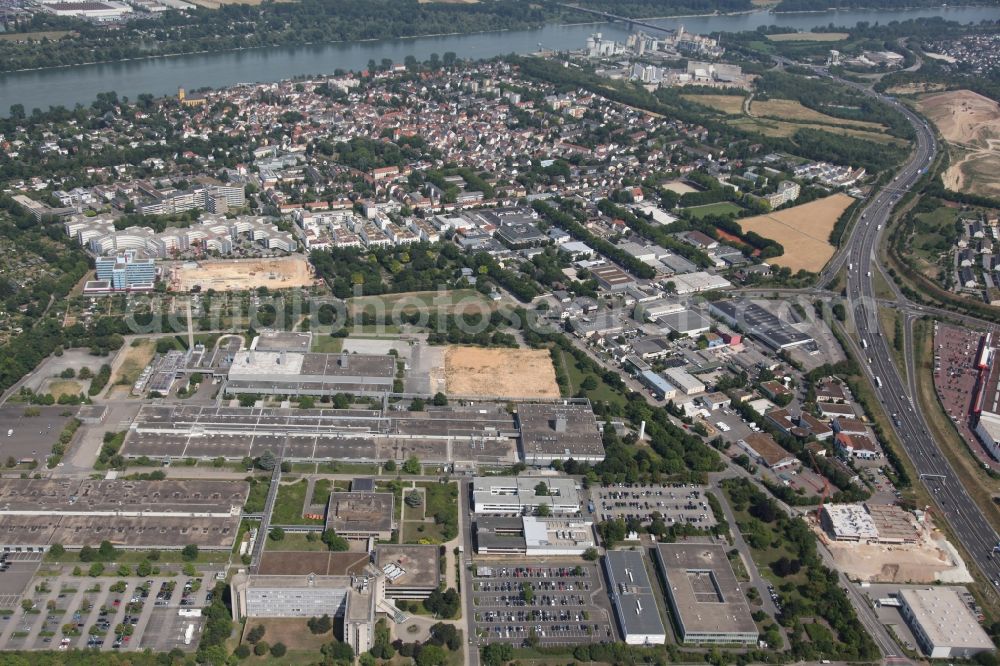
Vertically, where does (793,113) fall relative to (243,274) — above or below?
above

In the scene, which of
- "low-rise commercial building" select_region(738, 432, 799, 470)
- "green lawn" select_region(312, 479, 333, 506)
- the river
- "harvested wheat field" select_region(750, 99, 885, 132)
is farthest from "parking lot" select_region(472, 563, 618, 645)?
the river

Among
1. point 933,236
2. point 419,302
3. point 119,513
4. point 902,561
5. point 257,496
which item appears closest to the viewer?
point 119,513

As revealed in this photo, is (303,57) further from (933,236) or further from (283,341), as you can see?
(933,236)

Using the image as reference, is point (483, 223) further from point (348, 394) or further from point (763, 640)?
point (763, 640)

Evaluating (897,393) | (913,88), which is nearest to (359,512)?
(897,393)

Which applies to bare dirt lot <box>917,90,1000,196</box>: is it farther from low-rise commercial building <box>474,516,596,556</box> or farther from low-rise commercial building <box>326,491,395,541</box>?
low-rise commercial building <box>326,491,395,541</box>

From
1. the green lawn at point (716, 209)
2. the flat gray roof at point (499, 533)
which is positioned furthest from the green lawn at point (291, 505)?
the green lawn at point (716, 209)

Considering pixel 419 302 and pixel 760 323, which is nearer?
pixel 760 323
